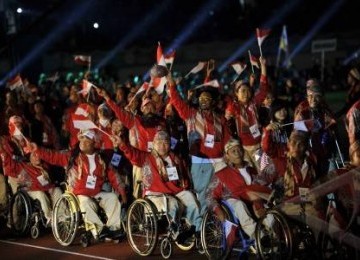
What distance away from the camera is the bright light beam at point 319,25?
124 ft

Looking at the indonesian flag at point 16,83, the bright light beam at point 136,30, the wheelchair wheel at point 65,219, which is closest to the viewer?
the wheelchair wheel at point 65,219

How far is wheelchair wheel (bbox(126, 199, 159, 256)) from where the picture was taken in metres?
7.76

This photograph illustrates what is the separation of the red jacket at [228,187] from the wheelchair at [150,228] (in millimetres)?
602

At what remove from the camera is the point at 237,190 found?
7473 millimetres

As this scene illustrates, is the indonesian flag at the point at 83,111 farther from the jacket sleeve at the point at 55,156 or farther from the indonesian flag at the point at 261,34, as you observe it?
the indonesian flag at the point at 261,34

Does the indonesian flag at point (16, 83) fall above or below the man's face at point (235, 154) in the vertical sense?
above

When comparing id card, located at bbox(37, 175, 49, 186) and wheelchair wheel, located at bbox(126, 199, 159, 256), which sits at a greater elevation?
id card, located at bbox(37, 175, 49, 186)

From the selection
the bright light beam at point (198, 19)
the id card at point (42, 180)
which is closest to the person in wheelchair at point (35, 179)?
the id card at point (42, 180)

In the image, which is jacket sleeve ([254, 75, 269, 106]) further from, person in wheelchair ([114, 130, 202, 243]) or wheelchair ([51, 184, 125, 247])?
wheelchair ([51, 184, 125, 247])

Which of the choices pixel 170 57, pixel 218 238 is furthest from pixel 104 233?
pixel 170 57

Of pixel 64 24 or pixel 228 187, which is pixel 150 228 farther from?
pixel 64 24

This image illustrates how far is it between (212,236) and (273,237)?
83 cm

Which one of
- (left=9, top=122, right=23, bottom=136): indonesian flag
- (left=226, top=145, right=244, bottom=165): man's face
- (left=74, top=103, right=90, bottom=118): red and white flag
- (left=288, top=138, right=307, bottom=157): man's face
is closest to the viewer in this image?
(left=288, top=138, right=307, bottom=157): man's face

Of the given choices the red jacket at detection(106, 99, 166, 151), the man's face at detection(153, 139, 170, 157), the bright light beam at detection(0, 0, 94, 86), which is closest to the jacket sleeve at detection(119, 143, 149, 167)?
the man's face at detection(153, 139, 170, 157)
